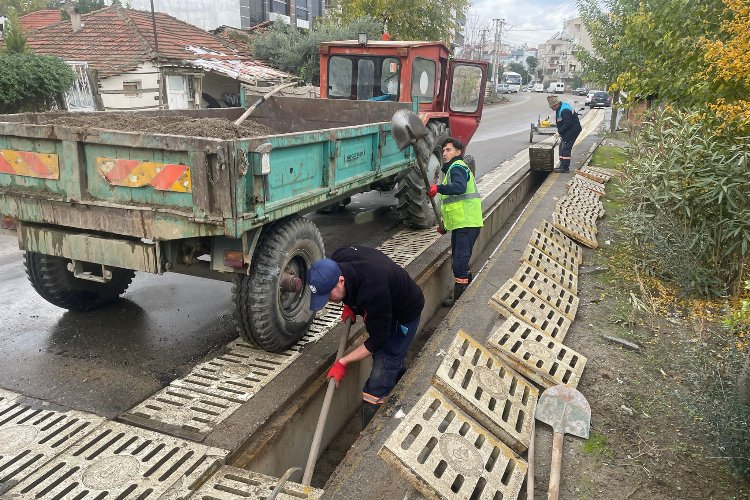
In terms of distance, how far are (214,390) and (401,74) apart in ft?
16.4

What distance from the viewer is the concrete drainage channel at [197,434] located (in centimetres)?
277

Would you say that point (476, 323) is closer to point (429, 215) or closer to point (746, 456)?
point (746, 456)

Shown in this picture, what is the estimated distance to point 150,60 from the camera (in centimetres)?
1522

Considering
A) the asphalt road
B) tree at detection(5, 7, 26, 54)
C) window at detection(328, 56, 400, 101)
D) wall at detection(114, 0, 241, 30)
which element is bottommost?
the asphalt road

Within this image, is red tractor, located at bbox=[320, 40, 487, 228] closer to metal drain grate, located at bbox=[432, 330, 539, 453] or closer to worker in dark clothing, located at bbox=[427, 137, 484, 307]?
worker in dark clothing, located at bbox=[427, 137, 484, 307]

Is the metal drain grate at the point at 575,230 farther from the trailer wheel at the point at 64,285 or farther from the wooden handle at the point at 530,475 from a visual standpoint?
the trailer wheel at the point at 64,285

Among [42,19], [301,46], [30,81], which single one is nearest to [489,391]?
[30,81]


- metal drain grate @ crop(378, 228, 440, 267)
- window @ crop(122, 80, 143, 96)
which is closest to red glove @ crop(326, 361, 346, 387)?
metal drain grate @ crop(378, 228, 440, 267)

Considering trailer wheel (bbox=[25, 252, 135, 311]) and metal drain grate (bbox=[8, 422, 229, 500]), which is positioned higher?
trailer wheel (bbox=[25, 252, 135, 311])

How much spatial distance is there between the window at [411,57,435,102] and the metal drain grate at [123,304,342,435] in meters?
4.32

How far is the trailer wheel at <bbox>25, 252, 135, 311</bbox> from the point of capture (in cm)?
430

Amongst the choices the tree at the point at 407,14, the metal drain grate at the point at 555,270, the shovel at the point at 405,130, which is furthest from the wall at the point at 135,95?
the metal drain grate at the point at 555,270

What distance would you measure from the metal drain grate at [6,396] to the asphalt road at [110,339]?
3.2 inches

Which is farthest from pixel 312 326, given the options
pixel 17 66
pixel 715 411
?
pixel 17 66
